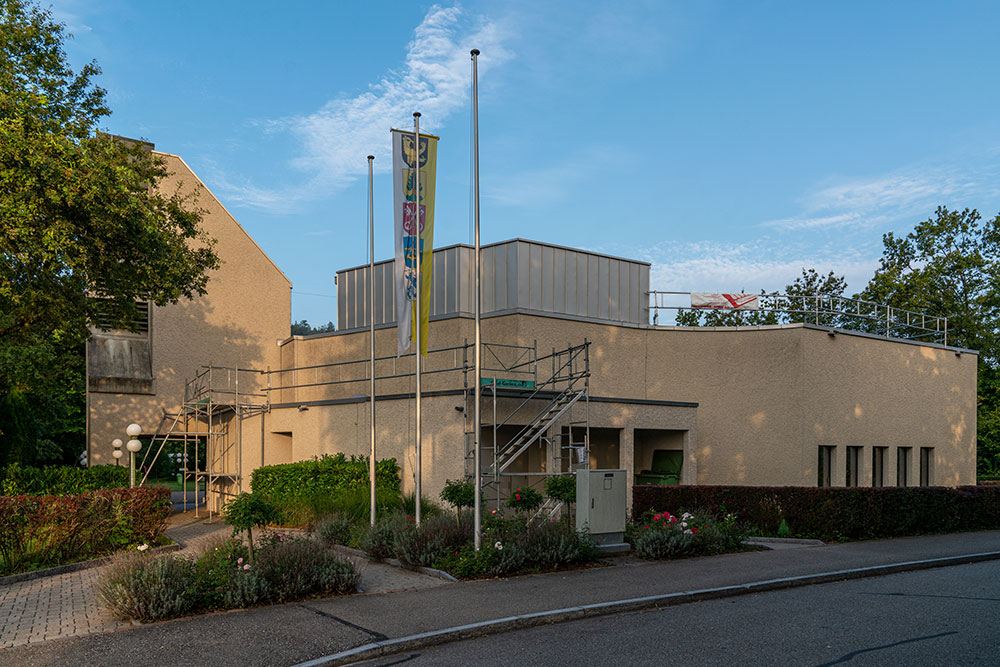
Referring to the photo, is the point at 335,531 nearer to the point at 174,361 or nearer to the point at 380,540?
the point at 380,540

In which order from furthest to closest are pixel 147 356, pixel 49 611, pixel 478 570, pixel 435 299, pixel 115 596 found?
1. pixel 147 356
2. pixel 435 299
3. pixel 478 570
4. pixel 49 611
5. pixel 115 596

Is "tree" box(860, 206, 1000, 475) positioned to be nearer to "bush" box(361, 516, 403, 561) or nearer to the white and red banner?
the white and red banner


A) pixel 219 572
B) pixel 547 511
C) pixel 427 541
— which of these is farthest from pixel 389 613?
pixel 547 511

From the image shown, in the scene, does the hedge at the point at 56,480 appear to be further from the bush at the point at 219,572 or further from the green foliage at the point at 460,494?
the bush at the point at 219,572

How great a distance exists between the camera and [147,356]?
26.4 metres

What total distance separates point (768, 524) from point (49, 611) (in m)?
13.5

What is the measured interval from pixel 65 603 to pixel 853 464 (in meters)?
21.0

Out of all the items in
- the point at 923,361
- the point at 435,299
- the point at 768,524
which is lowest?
the point at 768,524

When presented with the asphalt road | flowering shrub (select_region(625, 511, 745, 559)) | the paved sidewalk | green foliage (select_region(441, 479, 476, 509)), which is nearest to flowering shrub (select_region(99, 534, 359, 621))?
the paved sidewalk

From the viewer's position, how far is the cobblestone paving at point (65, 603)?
9570mm

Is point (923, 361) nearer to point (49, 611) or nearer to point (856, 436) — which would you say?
point (856, 436)

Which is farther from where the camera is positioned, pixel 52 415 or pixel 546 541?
pixel 52 415

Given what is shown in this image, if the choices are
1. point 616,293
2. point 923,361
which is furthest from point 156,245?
point 923,361

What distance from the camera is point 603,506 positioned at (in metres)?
15.0
